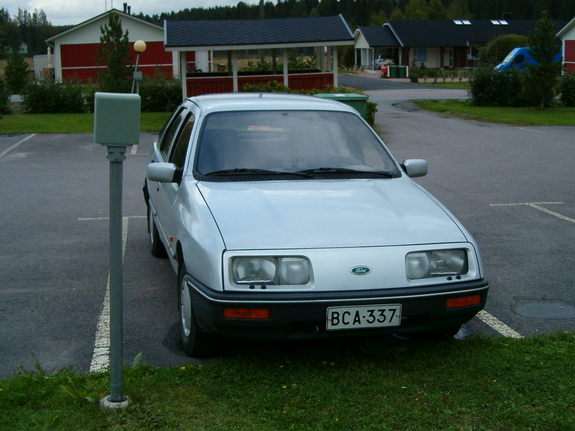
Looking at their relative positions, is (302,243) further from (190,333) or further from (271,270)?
(190,333)

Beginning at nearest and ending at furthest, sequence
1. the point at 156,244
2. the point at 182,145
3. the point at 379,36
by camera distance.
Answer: the point at 182,145
the point at 156,244
the point at 379,36

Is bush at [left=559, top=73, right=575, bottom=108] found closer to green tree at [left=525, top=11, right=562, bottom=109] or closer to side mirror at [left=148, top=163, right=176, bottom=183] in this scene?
green tree at [left=525, top=11, right=562, bottom=109]

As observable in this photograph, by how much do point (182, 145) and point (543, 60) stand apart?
2130 centimetres

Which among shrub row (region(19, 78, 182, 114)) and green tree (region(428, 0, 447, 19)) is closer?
shrub row (region(19, 78, 182, 114))

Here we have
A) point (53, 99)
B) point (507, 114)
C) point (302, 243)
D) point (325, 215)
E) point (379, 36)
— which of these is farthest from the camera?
point (379, 36)

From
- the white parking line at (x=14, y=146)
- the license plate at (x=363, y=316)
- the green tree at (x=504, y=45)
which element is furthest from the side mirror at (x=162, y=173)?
the green tree at (x=504, y=45)

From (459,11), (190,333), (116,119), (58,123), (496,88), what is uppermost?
(459,11)

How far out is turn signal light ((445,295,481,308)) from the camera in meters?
4.27

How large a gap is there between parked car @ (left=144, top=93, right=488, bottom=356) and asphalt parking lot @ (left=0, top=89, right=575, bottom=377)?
0.77 meters

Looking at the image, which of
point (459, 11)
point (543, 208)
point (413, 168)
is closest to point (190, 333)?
point (413, 168)

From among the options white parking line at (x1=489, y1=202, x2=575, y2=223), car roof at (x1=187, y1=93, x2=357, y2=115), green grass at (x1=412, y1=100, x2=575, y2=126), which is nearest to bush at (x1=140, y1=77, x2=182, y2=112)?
green grass at (x1=412, y1=100, x2=575, y2=126)

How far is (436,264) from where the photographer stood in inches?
170

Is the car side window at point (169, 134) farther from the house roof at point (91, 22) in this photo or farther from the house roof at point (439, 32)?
the house roof at point (439, 32)

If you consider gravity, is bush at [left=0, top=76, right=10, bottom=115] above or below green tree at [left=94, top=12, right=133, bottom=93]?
below
